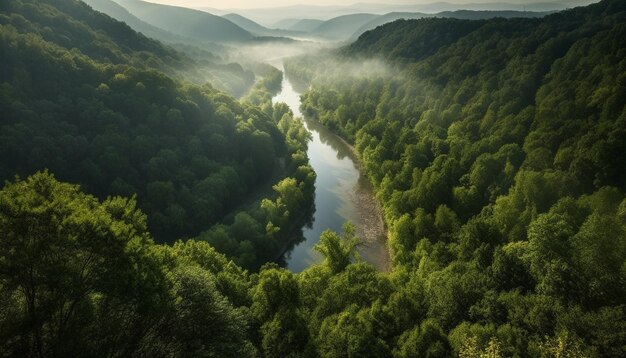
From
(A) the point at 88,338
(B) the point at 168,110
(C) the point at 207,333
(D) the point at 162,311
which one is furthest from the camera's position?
(B) the point at 168,110

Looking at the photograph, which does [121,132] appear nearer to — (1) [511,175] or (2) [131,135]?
(2) [131,135]

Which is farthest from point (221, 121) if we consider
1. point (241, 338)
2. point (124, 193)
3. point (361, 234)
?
point (241, 338)

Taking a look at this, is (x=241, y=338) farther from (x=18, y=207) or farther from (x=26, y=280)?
(x=18, y=207)

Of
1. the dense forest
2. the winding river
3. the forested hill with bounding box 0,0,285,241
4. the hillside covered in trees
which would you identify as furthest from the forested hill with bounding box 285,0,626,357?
the forested hill with bounding box 0,0,285,241

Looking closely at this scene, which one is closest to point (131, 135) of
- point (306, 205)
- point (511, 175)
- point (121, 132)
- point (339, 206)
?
point (121, 132)

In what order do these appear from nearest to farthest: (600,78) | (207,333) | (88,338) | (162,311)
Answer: (88,338) < (162,311) < (207,333) < (600,78)

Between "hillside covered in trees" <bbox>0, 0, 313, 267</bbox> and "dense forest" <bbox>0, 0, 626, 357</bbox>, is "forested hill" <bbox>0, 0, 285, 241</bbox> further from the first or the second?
"dense forest" <bbox>0, 0, 626, 357</bbox>
